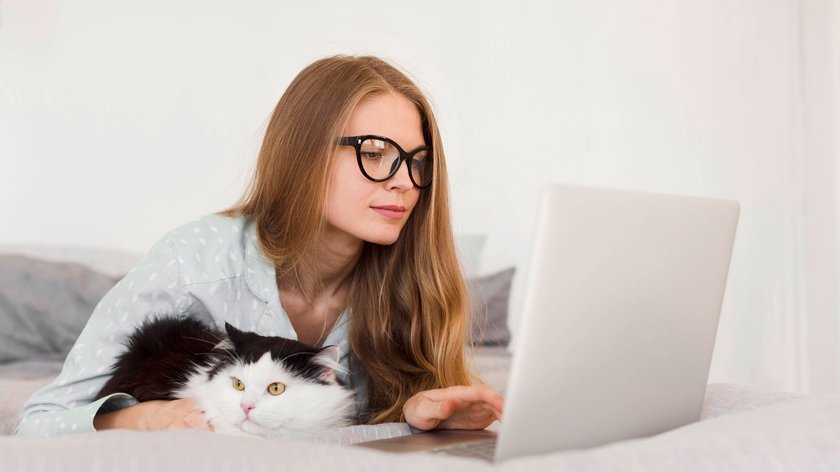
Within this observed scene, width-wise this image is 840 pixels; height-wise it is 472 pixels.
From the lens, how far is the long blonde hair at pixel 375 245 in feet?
5.78

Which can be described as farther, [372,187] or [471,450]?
[372,187]

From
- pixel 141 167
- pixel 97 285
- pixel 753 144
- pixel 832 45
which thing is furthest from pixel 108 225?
pixel 832 45

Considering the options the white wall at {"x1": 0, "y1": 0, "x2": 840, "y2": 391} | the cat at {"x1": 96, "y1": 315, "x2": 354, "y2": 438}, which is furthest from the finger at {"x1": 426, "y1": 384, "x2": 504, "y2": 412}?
the white wall at {"x1": 0, "y1": 0, "x2": 840, "y2": 391}

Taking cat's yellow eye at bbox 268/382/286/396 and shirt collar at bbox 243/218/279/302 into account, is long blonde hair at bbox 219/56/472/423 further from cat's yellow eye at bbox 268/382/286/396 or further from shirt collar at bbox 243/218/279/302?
cat's yellow eye at bbox 268/382/286/396

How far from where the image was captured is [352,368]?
1.89 m

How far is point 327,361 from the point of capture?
144 cm

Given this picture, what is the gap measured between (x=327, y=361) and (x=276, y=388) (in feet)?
0.36

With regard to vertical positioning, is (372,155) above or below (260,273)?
above

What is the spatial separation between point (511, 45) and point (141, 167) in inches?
67.5

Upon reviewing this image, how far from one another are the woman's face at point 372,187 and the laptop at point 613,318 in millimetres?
690

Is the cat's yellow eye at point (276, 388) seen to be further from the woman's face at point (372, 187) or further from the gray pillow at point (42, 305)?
the gray pillow at point (42, 305)

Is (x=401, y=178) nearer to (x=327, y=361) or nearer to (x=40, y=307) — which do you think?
(x=327, y=361)

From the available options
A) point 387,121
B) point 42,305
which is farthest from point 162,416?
point 42,305

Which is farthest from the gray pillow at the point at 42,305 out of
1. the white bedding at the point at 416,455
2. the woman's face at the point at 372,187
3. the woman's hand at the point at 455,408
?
the white bedding at the point at 416,455
